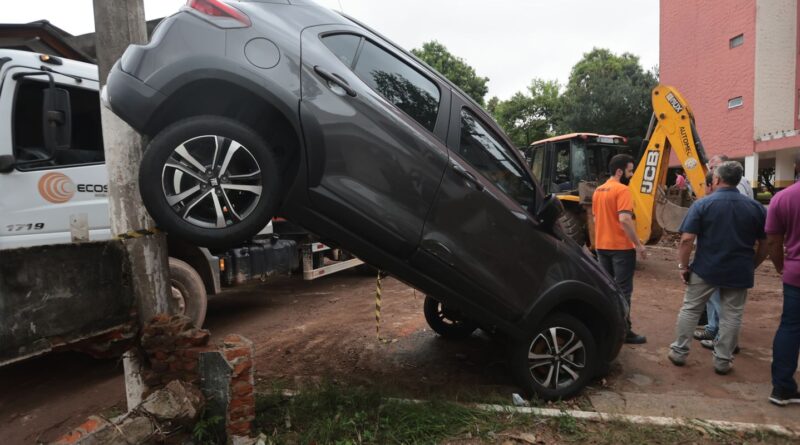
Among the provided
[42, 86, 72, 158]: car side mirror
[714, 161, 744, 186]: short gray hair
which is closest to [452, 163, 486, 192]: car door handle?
[714, 161, 744, 186]: short gray hair

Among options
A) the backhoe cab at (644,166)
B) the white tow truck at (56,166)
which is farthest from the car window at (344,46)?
the backhoe cab at (644,166)

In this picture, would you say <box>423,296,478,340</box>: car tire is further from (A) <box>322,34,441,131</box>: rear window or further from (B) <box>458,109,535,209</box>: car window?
(A) <box>322,34,441,131</box>: rear window

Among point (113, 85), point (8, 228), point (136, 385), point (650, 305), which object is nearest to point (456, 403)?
point (136, 385)

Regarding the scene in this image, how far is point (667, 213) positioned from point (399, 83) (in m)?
6.47

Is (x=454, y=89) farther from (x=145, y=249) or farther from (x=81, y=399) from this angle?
(x=81, y=399)

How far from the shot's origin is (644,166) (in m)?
7.71

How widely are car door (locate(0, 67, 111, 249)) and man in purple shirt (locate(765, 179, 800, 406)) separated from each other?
5.20 metres

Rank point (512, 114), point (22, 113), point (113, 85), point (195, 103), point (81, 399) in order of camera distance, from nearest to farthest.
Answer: point (113, 85)
point (195, 103)
point (81, 399)
point (22, 113)
point (512, 114)

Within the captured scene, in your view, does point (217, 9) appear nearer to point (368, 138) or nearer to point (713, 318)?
point (368, 138)

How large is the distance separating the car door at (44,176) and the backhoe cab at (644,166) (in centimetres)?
644

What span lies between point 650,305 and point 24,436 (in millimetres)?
6614

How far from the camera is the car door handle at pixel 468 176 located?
2.98m

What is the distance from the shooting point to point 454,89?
10.5 ft

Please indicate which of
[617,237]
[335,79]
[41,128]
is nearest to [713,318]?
[617,237]
